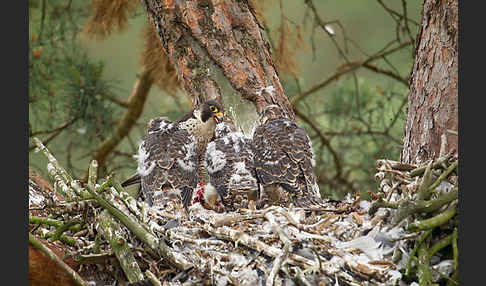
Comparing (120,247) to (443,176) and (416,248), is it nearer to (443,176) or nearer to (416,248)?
(416,248)

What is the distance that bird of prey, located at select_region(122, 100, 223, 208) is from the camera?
3428mm

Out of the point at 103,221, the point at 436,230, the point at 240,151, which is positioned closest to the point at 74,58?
the point at 240,151

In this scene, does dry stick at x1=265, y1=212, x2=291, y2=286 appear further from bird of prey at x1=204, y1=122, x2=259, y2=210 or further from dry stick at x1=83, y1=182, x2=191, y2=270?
bird of prey at x1=204, y1=122, x2=259, y2=210

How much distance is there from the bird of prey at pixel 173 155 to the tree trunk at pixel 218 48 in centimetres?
18

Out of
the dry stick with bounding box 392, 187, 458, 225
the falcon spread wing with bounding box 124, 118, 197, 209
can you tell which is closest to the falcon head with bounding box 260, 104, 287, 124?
the falcon spread wing with bounding box 124, 118, 197, 209

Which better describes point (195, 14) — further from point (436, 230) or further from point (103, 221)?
point (436, 230)

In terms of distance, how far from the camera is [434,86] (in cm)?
290

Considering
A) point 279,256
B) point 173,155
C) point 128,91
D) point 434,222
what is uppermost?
point 128,91

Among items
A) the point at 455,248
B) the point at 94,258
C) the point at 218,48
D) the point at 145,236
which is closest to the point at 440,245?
the point at 455,248

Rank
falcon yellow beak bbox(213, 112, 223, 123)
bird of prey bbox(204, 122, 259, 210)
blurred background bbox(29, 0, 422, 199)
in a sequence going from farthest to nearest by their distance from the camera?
blurred background bbox(29, 0, 422, 199)
falcon yellow beak bbox(213, 112, 223, 123)
bird of prey bbox(204, 122, 259, 210)

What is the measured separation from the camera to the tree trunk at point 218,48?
3799 mm

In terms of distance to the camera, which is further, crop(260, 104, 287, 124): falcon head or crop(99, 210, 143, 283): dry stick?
crop(260, 104, 287, 124): falcon head

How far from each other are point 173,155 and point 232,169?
0.38 meters

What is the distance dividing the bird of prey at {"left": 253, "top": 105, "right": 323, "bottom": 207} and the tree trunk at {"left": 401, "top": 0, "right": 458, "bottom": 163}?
0.63m
